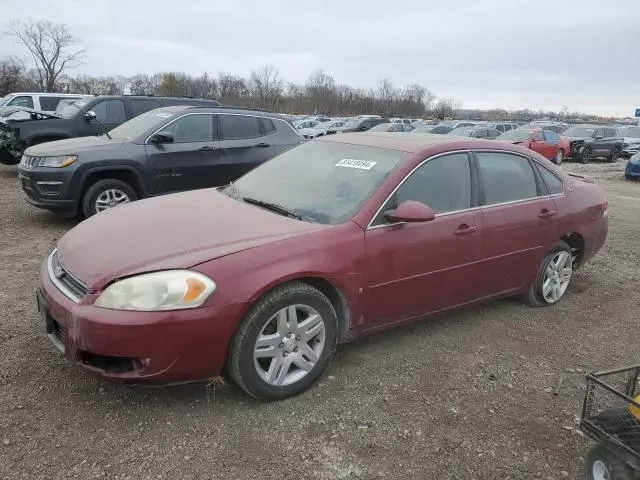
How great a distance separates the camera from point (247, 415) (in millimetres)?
2963

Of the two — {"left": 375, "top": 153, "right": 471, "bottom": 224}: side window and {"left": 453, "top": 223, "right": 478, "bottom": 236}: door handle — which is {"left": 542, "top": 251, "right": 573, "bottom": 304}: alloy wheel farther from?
{"left": 375, "top": 153, "right": 471, "bottom": 224}: side window

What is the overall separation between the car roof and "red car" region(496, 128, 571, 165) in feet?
53.0

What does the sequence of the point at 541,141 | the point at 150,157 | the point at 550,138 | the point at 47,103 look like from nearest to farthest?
the point at 150,157 → the point at 47,103 → the point at 541,141 → the point at 550,138

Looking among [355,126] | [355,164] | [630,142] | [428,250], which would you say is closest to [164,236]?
[355,164]

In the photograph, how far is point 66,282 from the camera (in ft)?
9.83

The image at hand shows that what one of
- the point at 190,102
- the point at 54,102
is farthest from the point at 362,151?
the point at 54,102

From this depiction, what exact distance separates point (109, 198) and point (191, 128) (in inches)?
58.5

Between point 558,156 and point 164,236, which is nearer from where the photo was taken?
point 164,236

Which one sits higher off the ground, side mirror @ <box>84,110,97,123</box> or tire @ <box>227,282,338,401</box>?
side mirror @ <box>84,110,97,123</box>

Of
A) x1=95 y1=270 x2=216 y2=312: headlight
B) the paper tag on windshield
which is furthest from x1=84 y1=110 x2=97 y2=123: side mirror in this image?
x1=95 y1=270 x2=216 y2=312: headlight

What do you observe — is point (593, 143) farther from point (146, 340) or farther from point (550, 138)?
point (146, 340)

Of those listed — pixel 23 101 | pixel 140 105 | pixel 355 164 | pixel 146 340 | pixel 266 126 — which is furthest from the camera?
pixel 23 101

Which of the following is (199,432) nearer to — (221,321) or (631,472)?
(221,321)

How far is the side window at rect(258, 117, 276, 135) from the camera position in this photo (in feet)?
26.2
